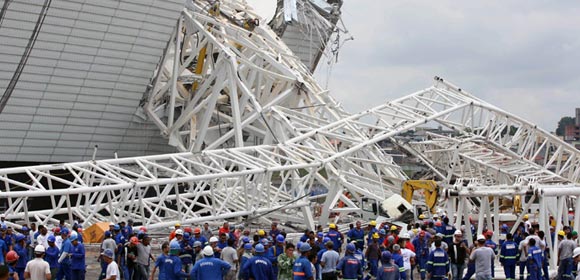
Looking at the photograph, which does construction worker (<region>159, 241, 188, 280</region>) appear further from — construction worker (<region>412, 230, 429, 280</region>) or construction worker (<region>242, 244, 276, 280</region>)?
construction worker (<region>412, 230, 429, 280</region>)

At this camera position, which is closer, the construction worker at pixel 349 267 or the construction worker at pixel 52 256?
the construction worker at pixel 349 267

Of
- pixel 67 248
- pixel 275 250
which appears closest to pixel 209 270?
pixel 67 248

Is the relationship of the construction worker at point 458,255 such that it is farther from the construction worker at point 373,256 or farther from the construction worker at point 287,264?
the construction worker at point 287,264

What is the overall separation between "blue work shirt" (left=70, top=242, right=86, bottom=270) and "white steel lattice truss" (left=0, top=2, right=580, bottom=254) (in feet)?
29.6

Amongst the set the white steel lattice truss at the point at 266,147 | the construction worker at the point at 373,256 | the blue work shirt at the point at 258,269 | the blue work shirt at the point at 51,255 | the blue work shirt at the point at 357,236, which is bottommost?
the blue work shirt at the point at 258,269

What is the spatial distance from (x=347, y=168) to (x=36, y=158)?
15.7 meters

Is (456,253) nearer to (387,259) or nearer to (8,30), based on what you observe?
(387,259)

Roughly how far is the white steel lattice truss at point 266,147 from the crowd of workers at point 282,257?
8028mm

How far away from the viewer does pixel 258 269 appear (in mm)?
17203

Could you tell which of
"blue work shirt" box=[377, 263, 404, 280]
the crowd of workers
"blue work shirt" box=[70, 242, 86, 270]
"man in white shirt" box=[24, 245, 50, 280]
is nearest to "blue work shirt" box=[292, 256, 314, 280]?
the crowd of workers

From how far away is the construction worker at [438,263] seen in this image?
66.4ft

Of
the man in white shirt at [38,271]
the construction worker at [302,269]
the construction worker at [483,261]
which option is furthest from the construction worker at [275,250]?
the man in white shirt at [38,271]

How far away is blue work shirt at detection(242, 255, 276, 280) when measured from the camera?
1720 cm

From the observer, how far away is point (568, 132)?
642ft
